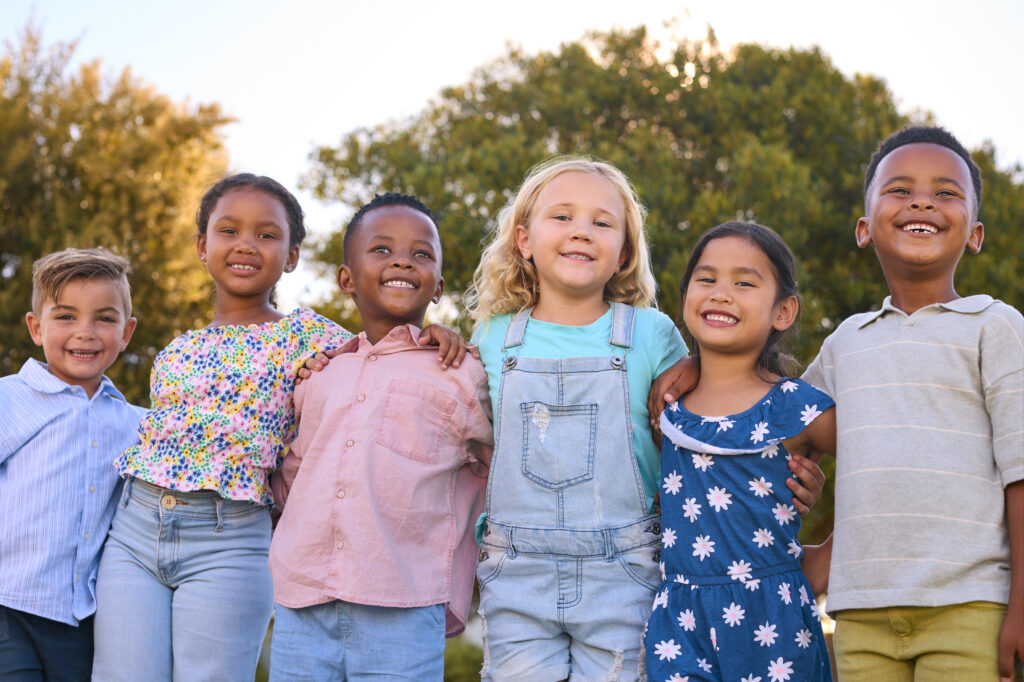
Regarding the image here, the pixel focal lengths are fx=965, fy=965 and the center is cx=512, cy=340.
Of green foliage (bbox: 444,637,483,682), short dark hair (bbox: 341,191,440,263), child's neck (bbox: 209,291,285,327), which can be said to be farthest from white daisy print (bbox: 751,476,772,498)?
green foliage (bbox: 444,637,483,682)

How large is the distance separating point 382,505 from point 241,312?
3.36 ft

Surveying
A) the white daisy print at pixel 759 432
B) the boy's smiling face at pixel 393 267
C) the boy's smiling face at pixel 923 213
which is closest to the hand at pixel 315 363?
the boy's smiling face at pixel 393 267

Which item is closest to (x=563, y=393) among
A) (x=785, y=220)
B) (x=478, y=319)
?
(x=478, y=319)

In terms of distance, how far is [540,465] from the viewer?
2879mm

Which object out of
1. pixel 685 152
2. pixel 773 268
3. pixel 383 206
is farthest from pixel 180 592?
pixel 685 152

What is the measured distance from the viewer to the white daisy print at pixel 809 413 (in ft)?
8.84

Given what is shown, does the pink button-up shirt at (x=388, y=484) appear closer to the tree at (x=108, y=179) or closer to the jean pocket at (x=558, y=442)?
the jean pocket at (x=558, y=442)

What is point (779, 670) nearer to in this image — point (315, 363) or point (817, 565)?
point (817, 565)

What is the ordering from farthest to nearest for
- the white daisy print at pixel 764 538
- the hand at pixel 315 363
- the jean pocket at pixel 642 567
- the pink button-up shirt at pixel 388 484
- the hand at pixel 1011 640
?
the hand at pixel 315 363, the pink button-up shirt at pixel 388 484, the jean pocket at pixel 642 567, the white daisy print at pixel 764 538, the hand at pixel 1011 640

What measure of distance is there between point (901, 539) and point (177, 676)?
7.21 ft

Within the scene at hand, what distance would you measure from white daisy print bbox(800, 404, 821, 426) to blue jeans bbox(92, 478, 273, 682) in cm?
180

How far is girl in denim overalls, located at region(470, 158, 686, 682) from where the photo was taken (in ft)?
9.01

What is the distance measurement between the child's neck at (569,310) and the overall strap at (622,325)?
6 centimetres

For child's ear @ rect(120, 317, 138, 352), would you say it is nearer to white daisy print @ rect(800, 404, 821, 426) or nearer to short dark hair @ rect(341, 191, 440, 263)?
short dark hair @ rect(341, 191, 440, 263)
